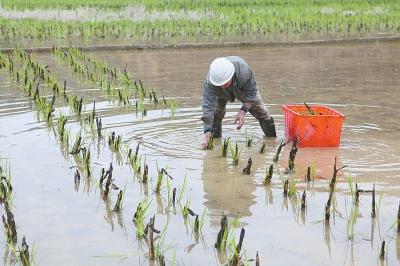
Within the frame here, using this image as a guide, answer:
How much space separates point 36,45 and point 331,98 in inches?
267

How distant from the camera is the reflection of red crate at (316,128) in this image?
5898 mm

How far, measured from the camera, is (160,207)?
4.56 metres

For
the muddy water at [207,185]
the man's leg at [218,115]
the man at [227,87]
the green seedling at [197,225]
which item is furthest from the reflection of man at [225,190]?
the man's leg at [218,115]

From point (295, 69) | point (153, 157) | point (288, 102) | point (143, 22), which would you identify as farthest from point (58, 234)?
point (143, 22)

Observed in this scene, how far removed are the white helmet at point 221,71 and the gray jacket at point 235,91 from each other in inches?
6.6

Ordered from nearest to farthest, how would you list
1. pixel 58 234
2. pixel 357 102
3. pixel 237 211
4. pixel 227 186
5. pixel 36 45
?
pixel 58 234
pixel 237 211
pixel 227 186
pixel 357 102
pixel 36 45

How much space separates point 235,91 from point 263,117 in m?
0.53

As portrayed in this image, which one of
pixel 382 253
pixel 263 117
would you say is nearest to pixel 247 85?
pixel 263 117

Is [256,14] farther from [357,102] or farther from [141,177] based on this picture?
[141,177]

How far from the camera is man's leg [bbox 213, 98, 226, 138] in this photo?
21.1 feet

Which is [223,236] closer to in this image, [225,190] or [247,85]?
[225,190]

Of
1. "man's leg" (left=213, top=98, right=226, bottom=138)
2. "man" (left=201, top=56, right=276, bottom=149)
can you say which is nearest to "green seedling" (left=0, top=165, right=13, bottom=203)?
"man" (left=201, top=56, right=276, bottom=149)

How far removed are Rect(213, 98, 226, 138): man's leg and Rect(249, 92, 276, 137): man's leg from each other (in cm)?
23

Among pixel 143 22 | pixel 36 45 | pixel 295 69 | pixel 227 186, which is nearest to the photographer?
pixel 227 186
